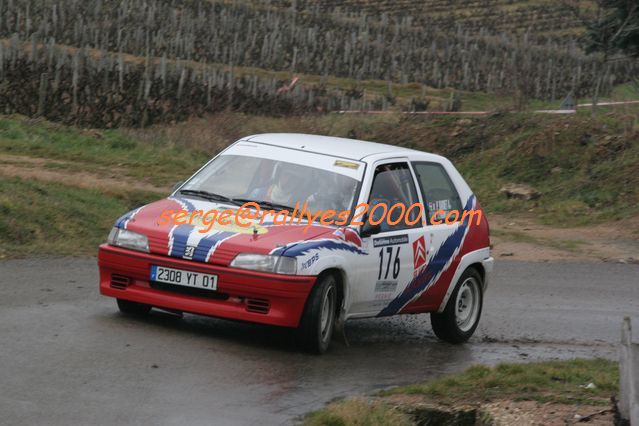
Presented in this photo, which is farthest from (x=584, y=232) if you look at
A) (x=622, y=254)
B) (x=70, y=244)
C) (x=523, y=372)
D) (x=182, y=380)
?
(x=182, y=380)

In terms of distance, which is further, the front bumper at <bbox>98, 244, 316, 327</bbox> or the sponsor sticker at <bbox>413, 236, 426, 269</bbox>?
the sponsor sticker at <bbox>413, 236, 426, 269</bbox>

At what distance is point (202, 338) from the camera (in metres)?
8.93

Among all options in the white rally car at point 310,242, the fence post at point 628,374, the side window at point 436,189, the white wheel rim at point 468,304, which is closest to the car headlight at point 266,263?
the white rally car at point 310,242

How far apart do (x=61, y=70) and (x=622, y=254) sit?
43.5 ft

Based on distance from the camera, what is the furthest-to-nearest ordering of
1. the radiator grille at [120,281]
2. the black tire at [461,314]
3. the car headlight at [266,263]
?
1. the black tire at [461,314]
2. the radiator grille at [120,281]
3. the car headlight at [266,263]

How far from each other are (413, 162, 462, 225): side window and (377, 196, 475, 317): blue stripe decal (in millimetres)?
218

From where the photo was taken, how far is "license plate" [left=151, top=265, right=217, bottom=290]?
28.4ft

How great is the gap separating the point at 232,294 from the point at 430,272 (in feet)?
6.94

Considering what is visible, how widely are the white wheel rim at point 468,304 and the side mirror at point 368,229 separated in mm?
1552

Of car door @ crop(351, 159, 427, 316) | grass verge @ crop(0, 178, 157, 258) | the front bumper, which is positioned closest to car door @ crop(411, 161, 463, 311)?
car door @ crop(351, 159, 427, 316)

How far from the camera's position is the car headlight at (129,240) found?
8.92 metres

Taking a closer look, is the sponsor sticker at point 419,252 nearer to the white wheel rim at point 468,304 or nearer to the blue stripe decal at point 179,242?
the white wheel rim at point 468,304

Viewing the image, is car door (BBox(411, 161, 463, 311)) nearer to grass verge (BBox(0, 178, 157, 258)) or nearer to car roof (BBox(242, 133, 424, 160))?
car roof (BBox(242, 133, 424, 160))

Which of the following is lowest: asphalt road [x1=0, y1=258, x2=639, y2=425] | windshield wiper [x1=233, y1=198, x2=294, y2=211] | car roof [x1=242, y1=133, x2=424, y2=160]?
asphalt road [x1=0, y1=258, x2=639, y2=425]
